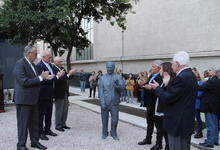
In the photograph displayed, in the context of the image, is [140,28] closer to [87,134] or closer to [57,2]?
[57,2]

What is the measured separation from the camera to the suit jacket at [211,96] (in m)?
5.38

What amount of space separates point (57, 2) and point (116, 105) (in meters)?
5.64

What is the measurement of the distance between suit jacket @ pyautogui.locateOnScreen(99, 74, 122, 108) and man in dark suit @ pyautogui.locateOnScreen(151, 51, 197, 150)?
102 inches

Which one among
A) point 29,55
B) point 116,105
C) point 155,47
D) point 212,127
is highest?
point 155,47

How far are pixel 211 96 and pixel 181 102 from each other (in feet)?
8.14

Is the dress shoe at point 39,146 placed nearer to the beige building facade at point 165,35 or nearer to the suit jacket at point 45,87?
the suit jacket at point 45,87

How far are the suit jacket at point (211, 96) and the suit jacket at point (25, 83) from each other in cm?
366

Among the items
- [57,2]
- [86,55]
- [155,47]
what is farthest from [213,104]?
[86,55]

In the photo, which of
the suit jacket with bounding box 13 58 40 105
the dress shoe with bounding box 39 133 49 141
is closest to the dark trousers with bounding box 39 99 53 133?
the dress shoe with bounding box 39 133 49 141

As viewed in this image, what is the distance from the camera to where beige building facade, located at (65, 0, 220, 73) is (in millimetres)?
11992

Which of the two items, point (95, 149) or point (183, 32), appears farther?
point (183, 32)

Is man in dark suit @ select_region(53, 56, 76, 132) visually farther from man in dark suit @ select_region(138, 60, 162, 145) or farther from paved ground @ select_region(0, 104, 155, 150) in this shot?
man in dark suit @ select_region(138, 60, 162, 145)

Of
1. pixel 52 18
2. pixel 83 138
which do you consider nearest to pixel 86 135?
pixel 83 138

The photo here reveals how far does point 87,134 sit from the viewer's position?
6.62 m
